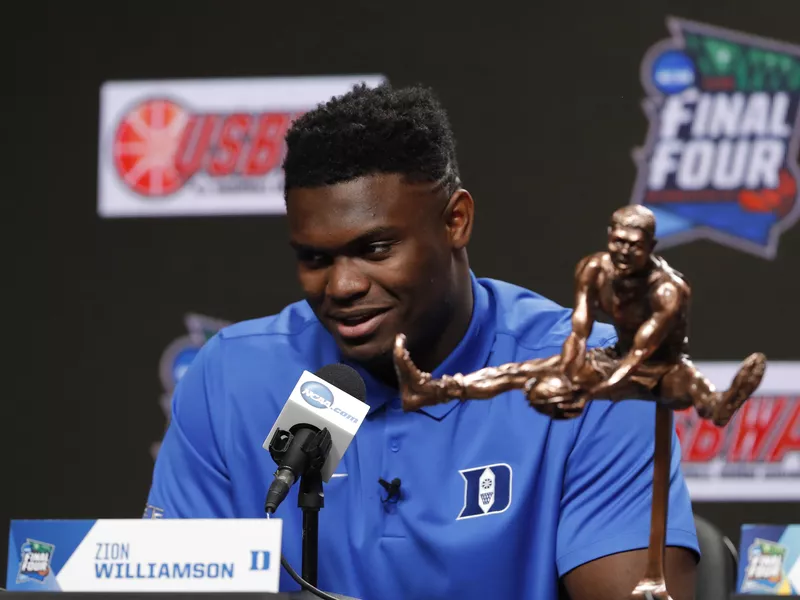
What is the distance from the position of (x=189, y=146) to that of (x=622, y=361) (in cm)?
237

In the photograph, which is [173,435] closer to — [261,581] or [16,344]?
[261,581]

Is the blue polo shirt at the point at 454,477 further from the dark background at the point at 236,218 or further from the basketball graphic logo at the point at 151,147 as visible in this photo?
the basketball graphic logo at the point at 151,147

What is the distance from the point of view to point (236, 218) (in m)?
3.15

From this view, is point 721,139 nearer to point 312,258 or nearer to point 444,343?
point 444,343

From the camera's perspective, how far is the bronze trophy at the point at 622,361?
964mm

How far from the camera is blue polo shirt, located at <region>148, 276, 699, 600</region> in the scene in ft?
5.29

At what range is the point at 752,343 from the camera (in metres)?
2.92

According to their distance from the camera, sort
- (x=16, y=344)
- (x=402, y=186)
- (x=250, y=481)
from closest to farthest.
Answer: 1. (x=402, y=186)
2. (x=250, y=481)
3. (x=16, y=344)

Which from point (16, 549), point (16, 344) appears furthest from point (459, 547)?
point (16, 344)

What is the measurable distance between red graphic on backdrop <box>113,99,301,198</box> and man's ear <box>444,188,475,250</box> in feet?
5.13

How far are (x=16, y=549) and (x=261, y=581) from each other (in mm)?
287

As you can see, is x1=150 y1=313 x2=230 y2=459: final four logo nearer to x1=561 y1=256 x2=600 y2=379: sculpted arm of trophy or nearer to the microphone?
the microphone

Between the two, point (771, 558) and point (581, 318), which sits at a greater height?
point (581, 318)

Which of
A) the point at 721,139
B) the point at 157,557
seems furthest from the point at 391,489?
the point at 721,139
